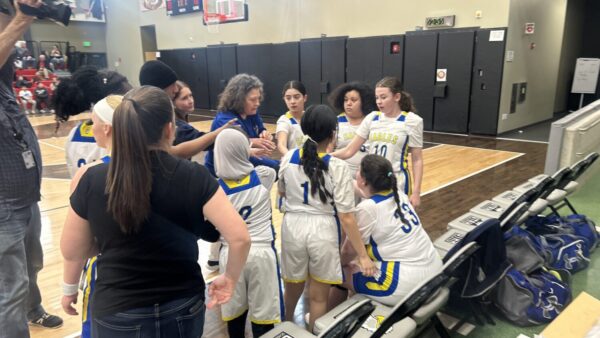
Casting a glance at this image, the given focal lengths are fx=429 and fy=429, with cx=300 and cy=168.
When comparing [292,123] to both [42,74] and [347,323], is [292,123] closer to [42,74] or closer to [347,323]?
[347,323]

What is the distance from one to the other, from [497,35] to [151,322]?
8.80 meters

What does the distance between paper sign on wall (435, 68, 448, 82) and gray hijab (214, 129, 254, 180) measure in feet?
26.6

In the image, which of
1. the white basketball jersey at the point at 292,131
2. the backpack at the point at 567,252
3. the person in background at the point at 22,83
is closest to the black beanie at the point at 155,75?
the white basketball jersey at the point at 292,131

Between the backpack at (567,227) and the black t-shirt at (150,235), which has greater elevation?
the black t-shirt at (150,235)

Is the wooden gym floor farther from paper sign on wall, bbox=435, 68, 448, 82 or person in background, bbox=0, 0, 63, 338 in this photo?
paper sign on wall, bbox=435, 68, 448, 82

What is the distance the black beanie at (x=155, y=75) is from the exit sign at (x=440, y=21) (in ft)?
25.8

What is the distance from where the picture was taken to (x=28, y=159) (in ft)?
6.37

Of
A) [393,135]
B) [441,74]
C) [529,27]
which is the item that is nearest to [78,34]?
[441,74]

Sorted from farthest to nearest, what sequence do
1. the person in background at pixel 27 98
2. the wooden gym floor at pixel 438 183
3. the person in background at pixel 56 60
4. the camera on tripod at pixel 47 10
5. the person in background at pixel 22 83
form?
the person in background at pixel 56 60 → the person in background at pixel 22 83 → the person in background at pixel 27 98 → the wooden gym floor at pixel 438 183 → the camera on tripod at pixel 47 10

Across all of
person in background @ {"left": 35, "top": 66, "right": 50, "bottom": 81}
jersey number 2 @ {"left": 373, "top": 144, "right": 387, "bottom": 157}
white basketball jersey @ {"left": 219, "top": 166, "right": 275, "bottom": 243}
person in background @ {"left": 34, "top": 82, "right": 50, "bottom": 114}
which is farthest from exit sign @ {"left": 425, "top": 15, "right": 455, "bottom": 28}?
person in background @ {"left": 35, "top": 66, "right": 50, "bottom": 81}

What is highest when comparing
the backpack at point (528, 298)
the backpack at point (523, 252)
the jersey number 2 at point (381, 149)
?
the jersey number 2 at point (381, 149)

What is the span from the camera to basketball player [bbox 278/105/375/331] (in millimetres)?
2090

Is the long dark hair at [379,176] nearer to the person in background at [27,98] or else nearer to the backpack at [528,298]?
the backpack at [528,298]

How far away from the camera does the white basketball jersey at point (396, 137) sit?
3.01m
